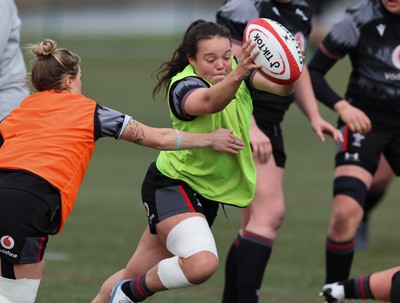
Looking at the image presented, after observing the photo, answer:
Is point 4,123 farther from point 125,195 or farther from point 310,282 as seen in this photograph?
point 125,195

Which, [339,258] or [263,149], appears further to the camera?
[339,258]

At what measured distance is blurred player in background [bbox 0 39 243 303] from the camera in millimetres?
5035

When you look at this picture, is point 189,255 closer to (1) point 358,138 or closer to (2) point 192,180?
(2) point 192,180

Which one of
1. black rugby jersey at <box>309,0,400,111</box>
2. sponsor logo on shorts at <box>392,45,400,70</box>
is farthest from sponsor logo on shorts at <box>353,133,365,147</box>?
sponsor logo on shorts at <box>392,45,400,70</box>

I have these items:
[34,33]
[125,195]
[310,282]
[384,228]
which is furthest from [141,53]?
[310,282]

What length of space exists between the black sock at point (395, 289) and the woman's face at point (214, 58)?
1406mm

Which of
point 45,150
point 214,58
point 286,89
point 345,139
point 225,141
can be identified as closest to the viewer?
point 45,150

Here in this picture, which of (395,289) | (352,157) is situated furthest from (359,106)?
(395,289)

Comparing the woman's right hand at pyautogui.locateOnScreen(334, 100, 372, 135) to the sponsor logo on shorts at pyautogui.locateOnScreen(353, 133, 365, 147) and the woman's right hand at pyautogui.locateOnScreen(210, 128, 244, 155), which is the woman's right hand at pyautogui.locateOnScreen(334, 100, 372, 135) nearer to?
the sponsor logo on shorts at pyautogui.locateOnScreen(353, 133, 365, 147)

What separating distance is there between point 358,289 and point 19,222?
198 centimetres

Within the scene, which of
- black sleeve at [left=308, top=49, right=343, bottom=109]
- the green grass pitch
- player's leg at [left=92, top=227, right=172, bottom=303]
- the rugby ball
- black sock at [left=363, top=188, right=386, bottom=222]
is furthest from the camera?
black sock at [left=363, top=188, right=386, bottom=222]

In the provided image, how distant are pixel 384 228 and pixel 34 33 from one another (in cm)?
2416

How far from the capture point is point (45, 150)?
202 inches

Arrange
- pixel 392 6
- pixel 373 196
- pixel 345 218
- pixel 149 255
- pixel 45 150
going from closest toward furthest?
1. pixel 45 150
2. pixel 149 255
3. pixel 345 218
4. pixel 392 6
5. pixel 373 196
